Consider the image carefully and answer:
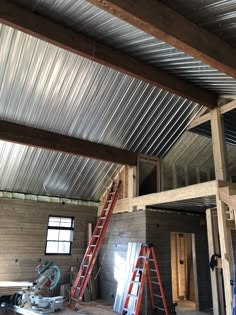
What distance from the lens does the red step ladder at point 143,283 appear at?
20.8 feet

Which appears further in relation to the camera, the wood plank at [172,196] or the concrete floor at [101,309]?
the concrete floor at [101,309]

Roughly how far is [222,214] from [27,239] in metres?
5.48

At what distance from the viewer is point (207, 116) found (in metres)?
7.12

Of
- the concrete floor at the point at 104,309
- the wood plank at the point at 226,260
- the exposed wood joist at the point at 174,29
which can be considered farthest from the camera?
the concrete floor at the point at 104,309

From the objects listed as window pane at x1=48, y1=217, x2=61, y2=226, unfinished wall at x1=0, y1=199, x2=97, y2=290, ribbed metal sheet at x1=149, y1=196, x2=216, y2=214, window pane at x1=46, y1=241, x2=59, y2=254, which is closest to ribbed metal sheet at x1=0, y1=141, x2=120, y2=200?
unfinished wall at x1=0, y1=199, x2=97, y2=290

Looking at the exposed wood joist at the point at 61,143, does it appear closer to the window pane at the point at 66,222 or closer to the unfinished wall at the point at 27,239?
the unfinished wall at the point at 27,239

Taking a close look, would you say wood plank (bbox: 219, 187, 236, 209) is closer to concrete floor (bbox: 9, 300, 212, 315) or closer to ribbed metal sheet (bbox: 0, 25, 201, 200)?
ribbed metal sheet (bbox: 0, 25, 201, 200)

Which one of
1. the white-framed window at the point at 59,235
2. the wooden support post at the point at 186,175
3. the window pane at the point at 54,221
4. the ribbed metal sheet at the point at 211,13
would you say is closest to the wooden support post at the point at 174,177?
the wooden support post at the point at 186,175

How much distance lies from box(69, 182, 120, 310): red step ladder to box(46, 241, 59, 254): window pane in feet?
3.31

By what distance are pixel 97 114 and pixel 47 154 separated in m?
1.87

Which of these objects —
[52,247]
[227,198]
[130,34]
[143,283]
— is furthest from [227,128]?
[52,247]

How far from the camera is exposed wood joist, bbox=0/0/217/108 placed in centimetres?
395

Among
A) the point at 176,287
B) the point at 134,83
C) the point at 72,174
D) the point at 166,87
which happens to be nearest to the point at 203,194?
the point at 166,87

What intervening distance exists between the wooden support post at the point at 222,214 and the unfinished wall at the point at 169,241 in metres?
2.38
